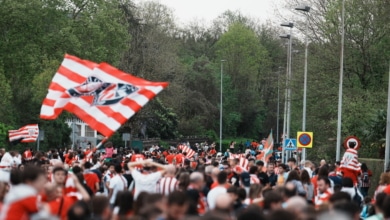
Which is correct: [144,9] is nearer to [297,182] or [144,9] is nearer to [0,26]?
[0,26]

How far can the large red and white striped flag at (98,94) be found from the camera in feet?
56.9

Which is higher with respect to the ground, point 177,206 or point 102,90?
point 102,90

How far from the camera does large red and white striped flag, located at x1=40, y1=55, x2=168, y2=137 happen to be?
17328 mm

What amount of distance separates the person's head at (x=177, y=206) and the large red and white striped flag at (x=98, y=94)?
7.03 m

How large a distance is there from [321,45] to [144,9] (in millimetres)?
49252

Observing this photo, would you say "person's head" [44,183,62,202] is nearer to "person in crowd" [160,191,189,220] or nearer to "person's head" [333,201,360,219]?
"person in crowd" [160,191,189,220]

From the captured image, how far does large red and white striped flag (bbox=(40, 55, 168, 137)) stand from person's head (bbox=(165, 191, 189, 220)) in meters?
7.03

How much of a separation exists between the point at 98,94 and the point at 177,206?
327 inches

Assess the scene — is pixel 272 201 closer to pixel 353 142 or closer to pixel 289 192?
pixel 289 192

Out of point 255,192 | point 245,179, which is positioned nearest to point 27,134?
point 245,179

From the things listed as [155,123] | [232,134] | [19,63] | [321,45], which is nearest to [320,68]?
[321,45]

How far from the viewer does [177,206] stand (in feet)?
32.5

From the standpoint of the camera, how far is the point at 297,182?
57.5 ft

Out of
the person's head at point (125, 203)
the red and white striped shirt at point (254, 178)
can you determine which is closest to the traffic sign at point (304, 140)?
the red and white striped shirt at point (254, 178)
